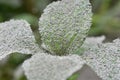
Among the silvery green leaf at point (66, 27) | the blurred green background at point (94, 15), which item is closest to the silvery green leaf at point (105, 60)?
the silvery green leaf at point (66, 27)

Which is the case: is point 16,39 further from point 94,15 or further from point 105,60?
point 94,15

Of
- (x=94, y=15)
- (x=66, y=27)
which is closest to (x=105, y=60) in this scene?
(x=66, y=27)

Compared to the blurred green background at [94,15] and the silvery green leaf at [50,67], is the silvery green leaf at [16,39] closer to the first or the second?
the silvery green leaf at [50,67]

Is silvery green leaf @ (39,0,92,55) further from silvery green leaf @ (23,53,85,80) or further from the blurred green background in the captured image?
the blurred green background

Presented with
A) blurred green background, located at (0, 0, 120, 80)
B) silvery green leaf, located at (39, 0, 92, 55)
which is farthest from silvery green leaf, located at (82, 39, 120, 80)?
blurred green background, located at (0, 0, 120, 80)

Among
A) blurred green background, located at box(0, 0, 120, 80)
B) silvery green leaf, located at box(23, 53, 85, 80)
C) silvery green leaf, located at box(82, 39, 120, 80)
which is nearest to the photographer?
silvery green leaf, located at box(23, 53, 85, 80)

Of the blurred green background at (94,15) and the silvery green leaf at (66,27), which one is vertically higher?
the blurred green background at (94,15)
